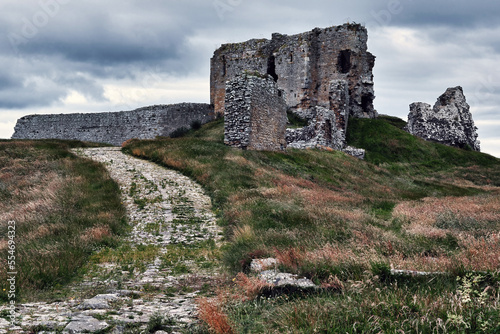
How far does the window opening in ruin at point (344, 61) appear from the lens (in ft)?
154

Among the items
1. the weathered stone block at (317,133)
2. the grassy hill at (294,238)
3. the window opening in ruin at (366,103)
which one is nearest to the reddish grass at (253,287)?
the grassy hill at (294,238)

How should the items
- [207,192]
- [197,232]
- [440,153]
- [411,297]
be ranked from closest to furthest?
[411,297], [197,232], [207,192], [440,153]

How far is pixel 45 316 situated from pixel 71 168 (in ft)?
51.0

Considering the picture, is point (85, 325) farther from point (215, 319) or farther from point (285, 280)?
point (285, 280)

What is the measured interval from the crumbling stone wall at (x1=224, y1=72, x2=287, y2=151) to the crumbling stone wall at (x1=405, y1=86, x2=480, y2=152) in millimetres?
32018

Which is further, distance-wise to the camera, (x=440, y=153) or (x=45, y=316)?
(x=440, y=153)

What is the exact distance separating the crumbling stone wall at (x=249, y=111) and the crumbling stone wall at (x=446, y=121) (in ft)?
105

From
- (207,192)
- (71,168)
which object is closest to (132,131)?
(71,168)

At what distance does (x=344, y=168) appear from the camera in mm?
28844

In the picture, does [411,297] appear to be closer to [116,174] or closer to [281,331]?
[281,331]

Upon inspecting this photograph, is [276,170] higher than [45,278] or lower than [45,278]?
higher

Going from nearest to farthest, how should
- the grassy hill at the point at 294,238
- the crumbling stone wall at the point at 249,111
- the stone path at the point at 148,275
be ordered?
the grassy hill at the point at 294,238, the stone path at the point at 148,275, the crumbling stone wall at the point at 249,111

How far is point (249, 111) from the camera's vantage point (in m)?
24.7

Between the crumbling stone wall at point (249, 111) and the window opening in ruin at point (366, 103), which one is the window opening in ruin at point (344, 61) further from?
the crumbling stone wall at point (249, 111)
